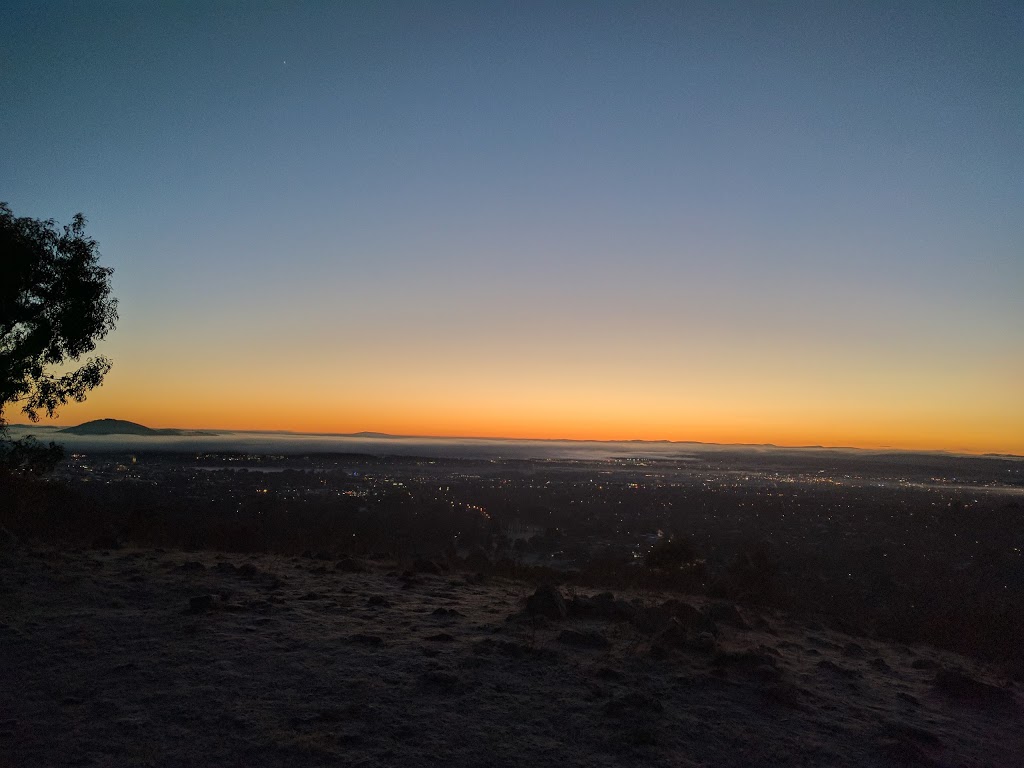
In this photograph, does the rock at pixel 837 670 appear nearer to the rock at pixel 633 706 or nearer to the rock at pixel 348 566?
the rock at pixel 633 706

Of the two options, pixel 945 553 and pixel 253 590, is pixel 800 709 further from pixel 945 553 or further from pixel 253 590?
pixel 945 553

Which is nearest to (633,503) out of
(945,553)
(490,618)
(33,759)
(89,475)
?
(945,553)

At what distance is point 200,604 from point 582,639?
6.93 metres

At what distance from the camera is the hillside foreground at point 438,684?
6707mm

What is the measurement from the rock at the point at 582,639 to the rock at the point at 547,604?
1.28 meters

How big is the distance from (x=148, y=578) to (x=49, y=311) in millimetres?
7696

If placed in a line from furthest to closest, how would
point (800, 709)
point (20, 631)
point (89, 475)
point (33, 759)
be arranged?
1. point (89, 475)
2. point (20, 631)
3. point (800, 709)
4. point (33, 759)

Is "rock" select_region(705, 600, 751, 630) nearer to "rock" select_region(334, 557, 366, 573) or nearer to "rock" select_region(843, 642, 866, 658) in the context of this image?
"rock" select_region(843, 642, 866, 658)

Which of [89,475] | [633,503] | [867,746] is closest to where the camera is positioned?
[867,746]

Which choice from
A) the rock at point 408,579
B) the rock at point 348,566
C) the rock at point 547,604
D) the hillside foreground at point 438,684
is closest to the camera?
the hillside foreground at point 438,684

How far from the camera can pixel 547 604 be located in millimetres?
12719

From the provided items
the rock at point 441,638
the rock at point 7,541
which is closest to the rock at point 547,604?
the rock at point 441,638

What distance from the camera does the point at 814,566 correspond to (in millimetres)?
29062

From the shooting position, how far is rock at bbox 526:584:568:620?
12.6 m
